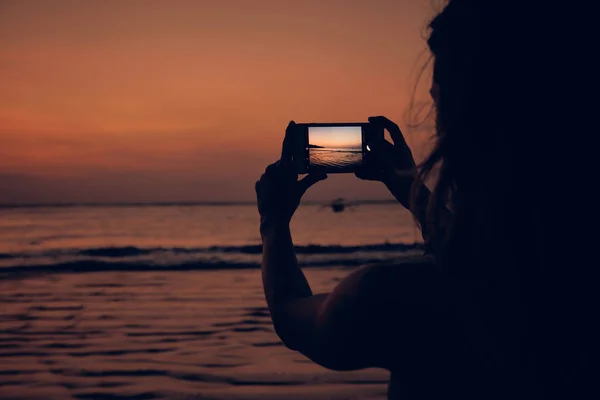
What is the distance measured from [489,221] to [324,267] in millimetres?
14708

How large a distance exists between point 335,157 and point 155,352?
496cm

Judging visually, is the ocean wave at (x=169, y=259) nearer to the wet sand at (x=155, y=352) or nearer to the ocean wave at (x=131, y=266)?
the ocean wave at (x=131, y=266)

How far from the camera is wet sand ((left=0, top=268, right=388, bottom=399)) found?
16.6 feet

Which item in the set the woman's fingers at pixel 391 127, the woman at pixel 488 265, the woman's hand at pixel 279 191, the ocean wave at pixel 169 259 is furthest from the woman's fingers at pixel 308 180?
the ocean wave at pixel 169 259

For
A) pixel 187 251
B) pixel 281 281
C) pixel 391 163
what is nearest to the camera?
pixel 281 281

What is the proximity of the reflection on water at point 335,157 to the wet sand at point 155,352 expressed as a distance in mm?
3392

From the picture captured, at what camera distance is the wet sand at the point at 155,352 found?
5.06 metres

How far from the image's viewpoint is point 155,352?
6.22 metres

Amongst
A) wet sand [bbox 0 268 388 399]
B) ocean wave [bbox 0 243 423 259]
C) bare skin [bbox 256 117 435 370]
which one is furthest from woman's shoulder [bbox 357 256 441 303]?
ocean wave [bbox 0 243 423 259]

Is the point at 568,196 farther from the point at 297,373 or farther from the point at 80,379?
the point at 80,379

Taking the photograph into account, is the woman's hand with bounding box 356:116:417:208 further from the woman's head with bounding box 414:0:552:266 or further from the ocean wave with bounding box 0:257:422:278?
the ocean wave with bounding box 0:257:422:278

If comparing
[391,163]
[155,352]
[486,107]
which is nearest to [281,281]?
[486,107]

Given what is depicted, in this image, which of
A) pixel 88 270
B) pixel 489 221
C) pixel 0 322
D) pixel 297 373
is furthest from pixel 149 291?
pixel 489 221

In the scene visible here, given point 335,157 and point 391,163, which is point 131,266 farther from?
point 391,163
